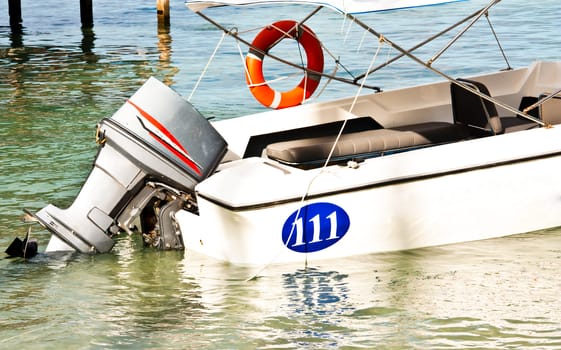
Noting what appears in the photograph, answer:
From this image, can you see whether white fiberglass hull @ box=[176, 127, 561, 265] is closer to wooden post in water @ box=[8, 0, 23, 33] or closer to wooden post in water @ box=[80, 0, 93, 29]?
wooden post in water @ box=[80, 0, 93, 29]

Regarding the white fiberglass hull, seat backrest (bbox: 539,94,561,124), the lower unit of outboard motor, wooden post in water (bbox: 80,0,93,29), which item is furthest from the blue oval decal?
wooden post in water (bbox: 80,0,93,29)

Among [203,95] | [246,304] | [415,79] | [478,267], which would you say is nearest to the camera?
[246,304]

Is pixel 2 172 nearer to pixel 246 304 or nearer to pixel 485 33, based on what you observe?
pixel 246 304

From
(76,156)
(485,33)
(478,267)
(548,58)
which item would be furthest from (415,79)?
(478,267)

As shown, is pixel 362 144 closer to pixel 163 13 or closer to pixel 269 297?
pixel 269 297

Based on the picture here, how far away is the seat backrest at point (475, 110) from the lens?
726cm

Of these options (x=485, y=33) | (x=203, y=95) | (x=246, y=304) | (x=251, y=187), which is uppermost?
(x=485, y=33)

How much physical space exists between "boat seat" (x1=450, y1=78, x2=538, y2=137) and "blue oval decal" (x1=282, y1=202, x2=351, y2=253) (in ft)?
4.60

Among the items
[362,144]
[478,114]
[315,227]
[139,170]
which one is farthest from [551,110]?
[139,170]

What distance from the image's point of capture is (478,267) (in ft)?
21.8

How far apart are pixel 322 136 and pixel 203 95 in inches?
220

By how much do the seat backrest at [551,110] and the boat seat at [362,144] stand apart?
53 centimetres

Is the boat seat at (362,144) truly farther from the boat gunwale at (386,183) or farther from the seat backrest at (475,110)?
→ the boat gunwale at (386,183)

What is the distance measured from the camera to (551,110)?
7.47 metres
